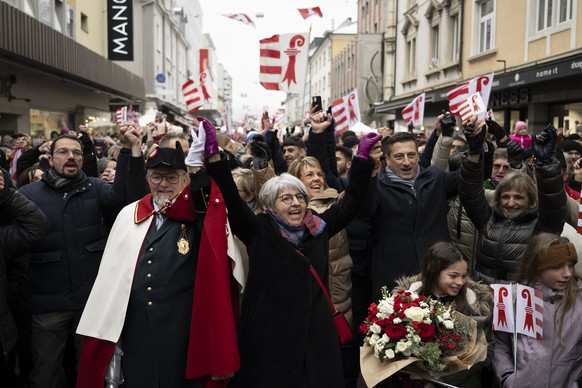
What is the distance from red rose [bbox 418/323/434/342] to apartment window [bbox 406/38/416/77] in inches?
949

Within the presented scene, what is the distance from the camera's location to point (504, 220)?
4.56 m

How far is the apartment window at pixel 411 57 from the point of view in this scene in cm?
2664

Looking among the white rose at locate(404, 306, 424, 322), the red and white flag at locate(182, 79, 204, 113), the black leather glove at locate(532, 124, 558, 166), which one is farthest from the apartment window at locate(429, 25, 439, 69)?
the white rose at locate(404, 306, 424, 322)

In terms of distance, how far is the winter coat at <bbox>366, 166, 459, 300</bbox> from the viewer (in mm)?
4645

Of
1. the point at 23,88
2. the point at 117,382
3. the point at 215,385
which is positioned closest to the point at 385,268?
the point at 215,385

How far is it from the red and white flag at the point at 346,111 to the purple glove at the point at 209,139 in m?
8.85

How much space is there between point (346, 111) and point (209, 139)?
9.09 m

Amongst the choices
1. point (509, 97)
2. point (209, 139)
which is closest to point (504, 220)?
point (209, 139)

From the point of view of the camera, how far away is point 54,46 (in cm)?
A: 1385

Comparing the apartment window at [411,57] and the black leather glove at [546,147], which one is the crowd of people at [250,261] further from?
the apartment window at [411,57]

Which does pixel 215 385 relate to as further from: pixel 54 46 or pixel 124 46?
pixel 124 46

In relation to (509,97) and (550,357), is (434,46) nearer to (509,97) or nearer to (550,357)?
(509,97)

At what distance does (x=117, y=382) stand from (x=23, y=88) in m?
14.6

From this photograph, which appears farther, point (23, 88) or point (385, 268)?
point (23, 88)
